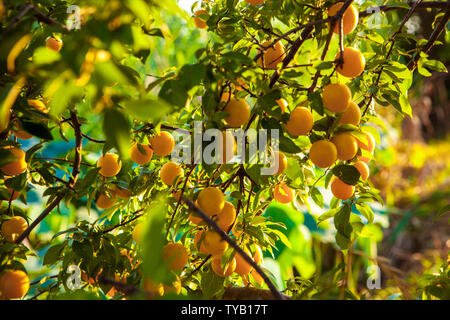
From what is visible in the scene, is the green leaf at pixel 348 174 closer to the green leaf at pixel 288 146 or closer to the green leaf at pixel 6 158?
the green leaf at pixel 288 146

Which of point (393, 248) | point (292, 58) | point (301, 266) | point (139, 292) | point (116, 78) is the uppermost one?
point (393, 248)

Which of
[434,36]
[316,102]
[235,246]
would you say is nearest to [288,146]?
[316,102]

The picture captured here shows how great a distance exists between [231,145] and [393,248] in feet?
8.48

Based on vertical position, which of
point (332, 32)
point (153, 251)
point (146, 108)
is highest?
point (332, 32)

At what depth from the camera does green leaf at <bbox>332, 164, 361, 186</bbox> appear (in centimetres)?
61

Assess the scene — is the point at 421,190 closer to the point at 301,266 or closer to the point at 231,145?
the point at 301,266

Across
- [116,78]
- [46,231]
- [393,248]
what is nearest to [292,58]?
[116,78]

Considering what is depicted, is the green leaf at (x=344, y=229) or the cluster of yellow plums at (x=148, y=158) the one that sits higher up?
the cluster of yellow plums at (x=148, y=158)

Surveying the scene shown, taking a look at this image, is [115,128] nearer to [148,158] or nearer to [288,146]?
[288,146]

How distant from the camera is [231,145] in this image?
567 mm

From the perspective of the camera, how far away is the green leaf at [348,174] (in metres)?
0.61

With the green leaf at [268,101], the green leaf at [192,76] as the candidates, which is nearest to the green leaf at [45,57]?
the green leaf at [192,76]

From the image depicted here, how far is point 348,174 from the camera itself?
24.0 inches

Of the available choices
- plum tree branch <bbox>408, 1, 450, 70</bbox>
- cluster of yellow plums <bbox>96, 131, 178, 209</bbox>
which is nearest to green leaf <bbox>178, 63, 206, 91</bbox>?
cluster of yellow plums <bbox>96, 131, 178, 209</bbox>
